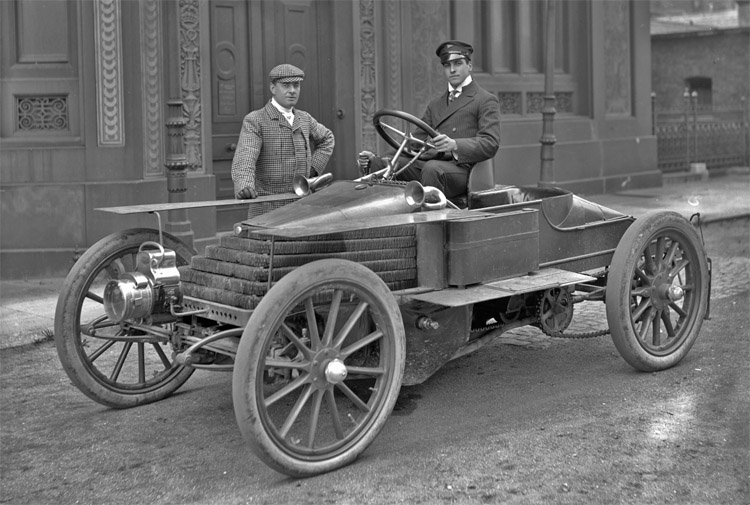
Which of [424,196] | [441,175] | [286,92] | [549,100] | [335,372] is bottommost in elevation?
[335,372]

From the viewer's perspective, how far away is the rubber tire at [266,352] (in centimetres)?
439

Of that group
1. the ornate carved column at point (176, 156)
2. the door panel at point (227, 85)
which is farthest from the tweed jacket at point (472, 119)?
the door panel at point (227, 85)

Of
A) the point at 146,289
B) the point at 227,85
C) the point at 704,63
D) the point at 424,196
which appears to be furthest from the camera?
the point at 704,63

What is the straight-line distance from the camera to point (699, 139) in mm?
21297

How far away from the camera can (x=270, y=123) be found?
7.17 m

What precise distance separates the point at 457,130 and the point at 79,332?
274 centimetres

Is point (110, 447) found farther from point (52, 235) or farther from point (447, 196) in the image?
point (52, 235)

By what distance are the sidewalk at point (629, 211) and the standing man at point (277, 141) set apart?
2143mm

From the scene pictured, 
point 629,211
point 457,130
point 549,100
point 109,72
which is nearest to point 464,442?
point 457,130

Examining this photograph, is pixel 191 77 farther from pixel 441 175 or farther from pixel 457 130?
pixel 441 175

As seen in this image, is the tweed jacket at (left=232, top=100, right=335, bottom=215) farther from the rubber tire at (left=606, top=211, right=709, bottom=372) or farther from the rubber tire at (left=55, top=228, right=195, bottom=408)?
the rubber tire at (left=606, top=211, right=709, bottom=372)

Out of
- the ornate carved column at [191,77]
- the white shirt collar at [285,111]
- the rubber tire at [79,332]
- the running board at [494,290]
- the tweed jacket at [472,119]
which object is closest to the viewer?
the running board at [494,290]

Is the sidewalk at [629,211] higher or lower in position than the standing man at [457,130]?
lower

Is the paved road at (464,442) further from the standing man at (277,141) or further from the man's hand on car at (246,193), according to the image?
the standing man at (277,141)
